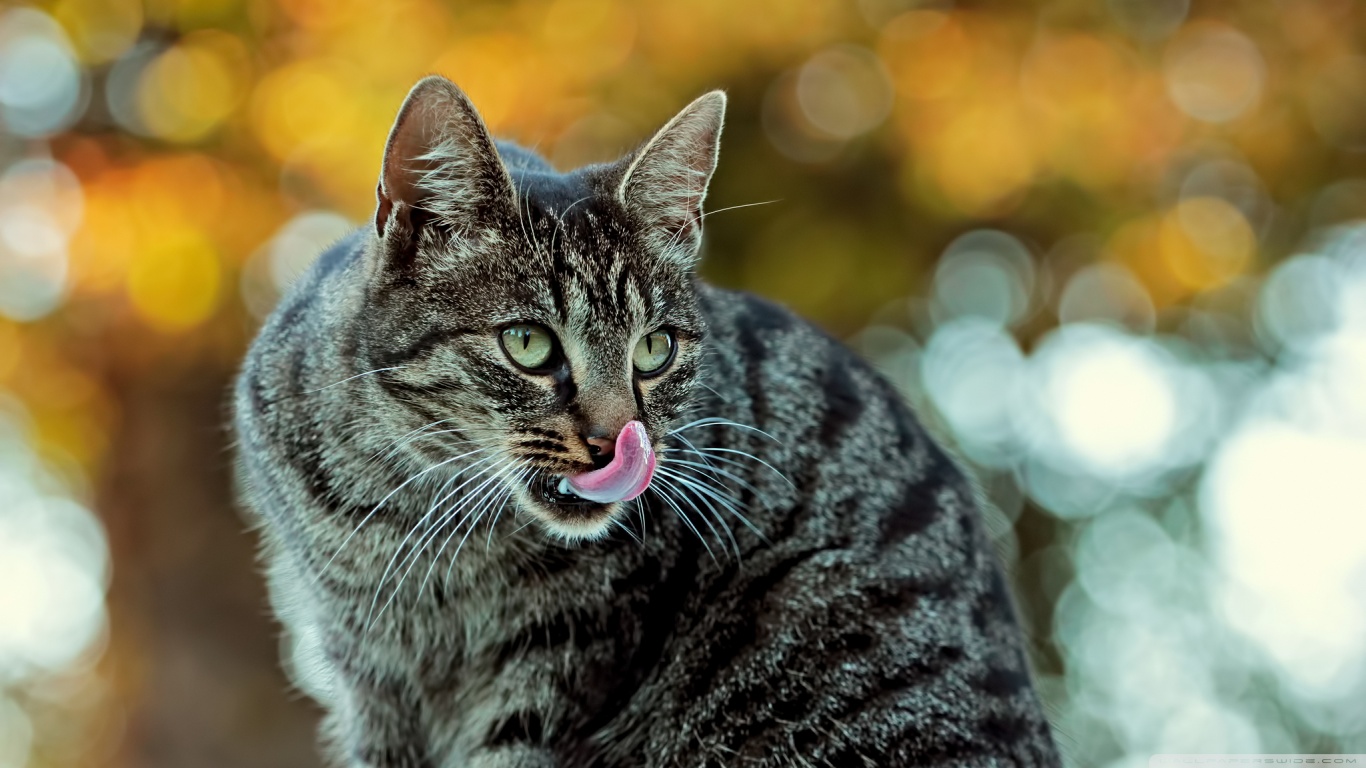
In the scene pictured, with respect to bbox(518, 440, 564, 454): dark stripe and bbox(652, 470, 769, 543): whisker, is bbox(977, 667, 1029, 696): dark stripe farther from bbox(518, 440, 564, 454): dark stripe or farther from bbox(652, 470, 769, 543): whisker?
bbox(518, 440, 564, 454): dark stripe

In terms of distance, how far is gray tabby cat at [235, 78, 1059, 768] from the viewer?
2307mm

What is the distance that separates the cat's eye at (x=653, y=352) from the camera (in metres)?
2.45

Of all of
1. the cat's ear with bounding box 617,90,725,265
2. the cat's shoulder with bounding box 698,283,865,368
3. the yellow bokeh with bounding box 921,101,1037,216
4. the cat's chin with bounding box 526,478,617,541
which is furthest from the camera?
the yellow bokeh with bounding box 921,101,1037,216

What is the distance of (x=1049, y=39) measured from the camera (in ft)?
16.4

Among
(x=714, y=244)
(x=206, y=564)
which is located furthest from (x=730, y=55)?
(x=206, y=564)

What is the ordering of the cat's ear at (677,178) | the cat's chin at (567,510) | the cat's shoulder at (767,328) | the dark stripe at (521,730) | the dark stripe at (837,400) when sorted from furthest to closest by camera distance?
1. the cat's shoulder at (767,328)
2. the dark stripe at (837,400)
3. the cat's ear at (677,178)
4. the dark stripe at (521,730)
5. the cat's chin at (567,510)

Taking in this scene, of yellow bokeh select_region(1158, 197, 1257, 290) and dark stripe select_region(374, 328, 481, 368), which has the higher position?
dark stripe select_region(374, 328, 481, 368)

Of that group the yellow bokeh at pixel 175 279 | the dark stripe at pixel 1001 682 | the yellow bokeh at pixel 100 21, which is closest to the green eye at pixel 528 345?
the dark stripe at pixel 1001 682

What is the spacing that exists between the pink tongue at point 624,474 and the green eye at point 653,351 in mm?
270

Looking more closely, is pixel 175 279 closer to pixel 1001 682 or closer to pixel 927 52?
pixel 927 52

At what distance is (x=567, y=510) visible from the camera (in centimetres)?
227

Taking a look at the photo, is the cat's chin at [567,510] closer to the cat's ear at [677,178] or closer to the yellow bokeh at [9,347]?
the cat's ear at [677,178]

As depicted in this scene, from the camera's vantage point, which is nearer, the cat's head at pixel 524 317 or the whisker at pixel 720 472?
the cat's head at pixel 524 317

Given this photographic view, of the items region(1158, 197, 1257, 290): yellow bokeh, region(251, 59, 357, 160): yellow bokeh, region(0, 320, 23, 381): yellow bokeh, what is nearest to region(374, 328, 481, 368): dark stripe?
region(251, 59, 357, 160): yellow bokeh
